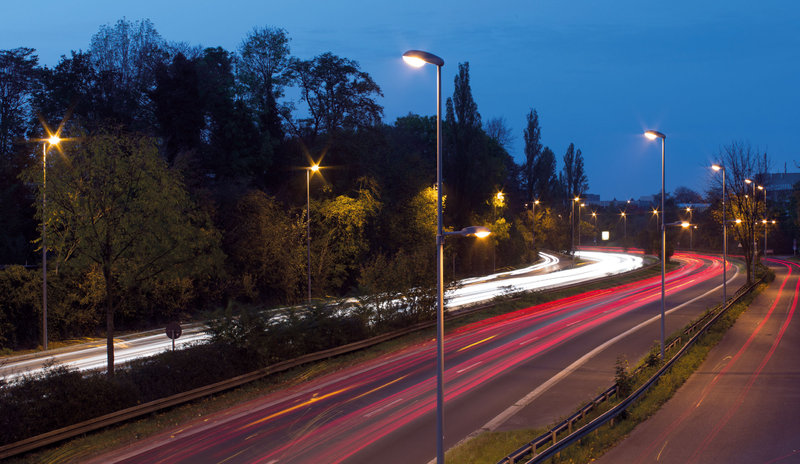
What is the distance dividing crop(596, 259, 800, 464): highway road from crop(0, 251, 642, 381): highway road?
528 inches

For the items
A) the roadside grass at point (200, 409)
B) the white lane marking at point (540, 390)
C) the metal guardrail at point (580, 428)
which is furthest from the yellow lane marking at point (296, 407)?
the metal guardrail at point (580, 428)

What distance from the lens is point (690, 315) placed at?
36.5 meters

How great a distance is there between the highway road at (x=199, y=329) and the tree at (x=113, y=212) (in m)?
3.23

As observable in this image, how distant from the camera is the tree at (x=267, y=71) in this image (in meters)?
51.9

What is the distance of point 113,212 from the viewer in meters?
18.7

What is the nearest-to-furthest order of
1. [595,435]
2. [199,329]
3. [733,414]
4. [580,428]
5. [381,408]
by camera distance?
[580,428] < [595,435] < [733,414] < [381,408] < [199,329]

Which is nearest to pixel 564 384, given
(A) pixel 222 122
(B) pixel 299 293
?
(B) pixel 299 293

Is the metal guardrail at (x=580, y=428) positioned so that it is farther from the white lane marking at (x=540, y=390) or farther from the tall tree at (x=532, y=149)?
the tall tree at (x=532, y=149)

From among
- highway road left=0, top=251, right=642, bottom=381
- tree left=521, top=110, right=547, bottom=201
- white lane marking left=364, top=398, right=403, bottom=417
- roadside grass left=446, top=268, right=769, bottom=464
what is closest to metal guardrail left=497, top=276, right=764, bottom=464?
roadside grass left=446, top=268, right=769, bottom=464

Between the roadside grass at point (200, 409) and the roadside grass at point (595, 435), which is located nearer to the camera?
the roadside grass at point (595, 435)

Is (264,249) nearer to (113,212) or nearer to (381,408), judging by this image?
(113,212)

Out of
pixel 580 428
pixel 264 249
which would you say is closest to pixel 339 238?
pixel 264 249

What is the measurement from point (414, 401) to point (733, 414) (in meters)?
9.11

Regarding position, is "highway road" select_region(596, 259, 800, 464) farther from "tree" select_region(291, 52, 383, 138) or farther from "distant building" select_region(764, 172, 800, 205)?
"distant building" select_region(764, 172, 800, 205)
